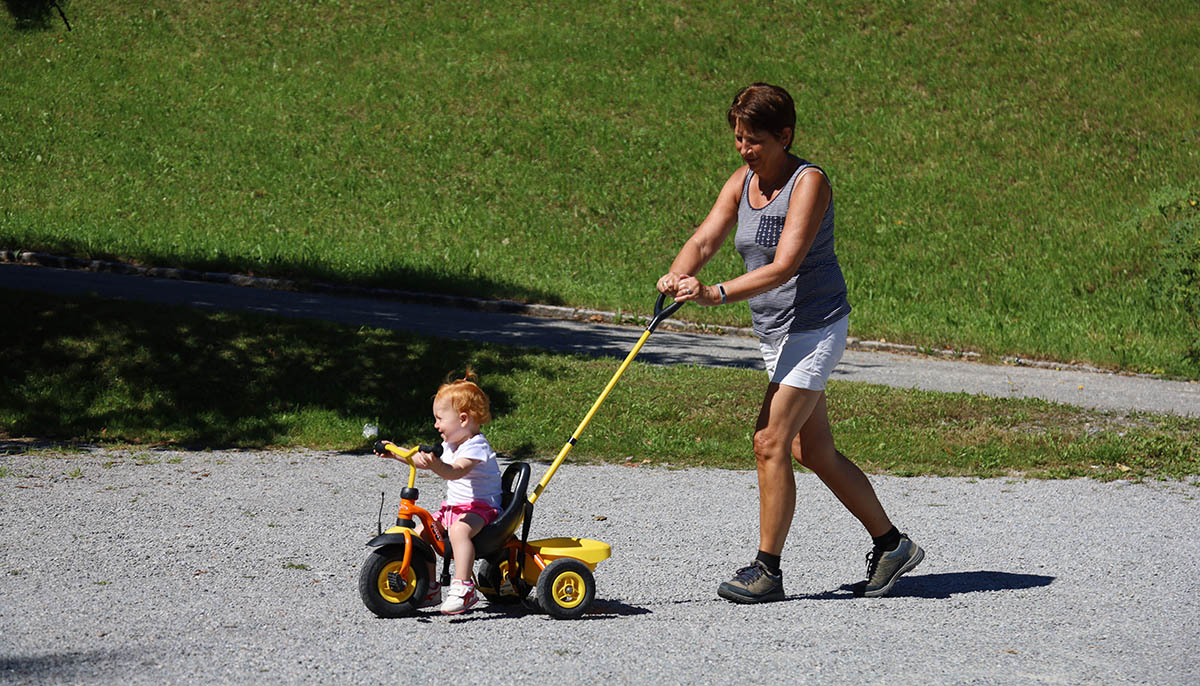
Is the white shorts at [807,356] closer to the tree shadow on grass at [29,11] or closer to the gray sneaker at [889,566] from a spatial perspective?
the gray sneaker at [889,566]

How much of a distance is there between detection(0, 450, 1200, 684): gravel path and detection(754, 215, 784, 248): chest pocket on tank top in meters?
1.48

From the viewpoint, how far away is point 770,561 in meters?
5.05

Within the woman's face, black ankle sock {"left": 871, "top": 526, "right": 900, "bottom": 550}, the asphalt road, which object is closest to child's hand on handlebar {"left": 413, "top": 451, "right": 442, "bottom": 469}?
the woman's face

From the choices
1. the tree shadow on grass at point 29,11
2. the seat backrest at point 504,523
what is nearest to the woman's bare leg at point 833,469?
the seat backrest at point 504,523

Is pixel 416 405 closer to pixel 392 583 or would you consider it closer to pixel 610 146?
pixel 392 583

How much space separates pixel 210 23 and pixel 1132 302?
20243 millimetres

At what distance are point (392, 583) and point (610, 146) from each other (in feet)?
59.9

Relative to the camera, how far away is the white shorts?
4.91 m

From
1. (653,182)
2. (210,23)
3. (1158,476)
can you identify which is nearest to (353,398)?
(1158,476)

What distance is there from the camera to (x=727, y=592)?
5.04 metres

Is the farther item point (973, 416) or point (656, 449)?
point (973, 416)

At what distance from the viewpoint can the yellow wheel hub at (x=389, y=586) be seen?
4.59 meters

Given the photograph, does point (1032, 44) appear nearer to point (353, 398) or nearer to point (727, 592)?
point (353, 398)

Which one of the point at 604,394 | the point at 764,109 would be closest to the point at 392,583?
the point at 604,394
